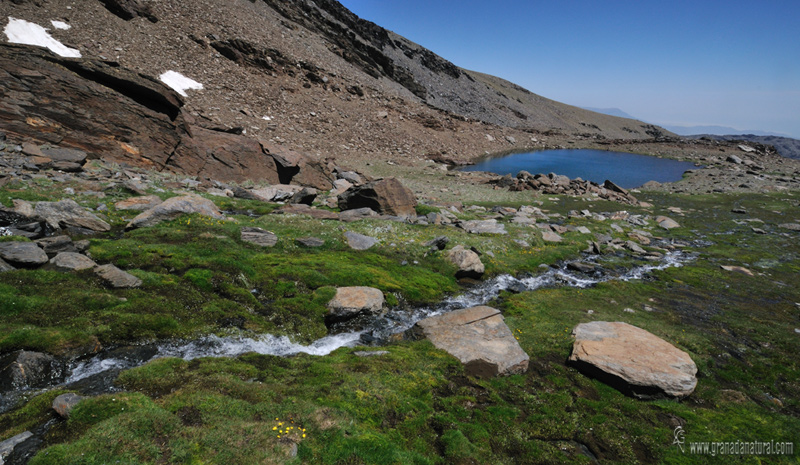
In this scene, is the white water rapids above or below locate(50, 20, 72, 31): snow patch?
below

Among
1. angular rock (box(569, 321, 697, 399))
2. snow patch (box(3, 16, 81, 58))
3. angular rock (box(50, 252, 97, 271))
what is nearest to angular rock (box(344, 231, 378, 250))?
angular rock (box(50, 252, 97, 271))

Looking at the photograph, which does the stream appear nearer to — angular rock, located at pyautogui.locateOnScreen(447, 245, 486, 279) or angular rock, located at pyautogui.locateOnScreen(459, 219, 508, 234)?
angular rock, located at pyautogui.locateOnScreen(447, 245, 486, 279)

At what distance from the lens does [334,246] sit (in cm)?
2362

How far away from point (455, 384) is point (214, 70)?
2691 inches

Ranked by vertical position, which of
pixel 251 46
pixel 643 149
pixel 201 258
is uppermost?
pixel 251 46

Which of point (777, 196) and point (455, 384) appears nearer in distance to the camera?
point (455, 384)

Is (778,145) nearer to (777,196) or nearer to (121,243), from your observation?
(777,196)

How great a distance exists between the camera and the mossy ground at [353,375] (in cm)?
840

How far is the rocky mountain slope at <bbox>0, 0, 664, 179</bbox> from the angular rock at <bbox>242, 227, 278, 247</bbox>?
17172 mm

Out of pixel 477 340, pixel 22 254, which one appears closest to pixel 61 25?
pixel 22 254

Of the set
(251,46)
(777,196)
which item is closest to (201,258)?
(251,46)

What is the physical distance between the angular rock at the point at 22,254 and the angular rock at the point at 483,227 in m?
26.0

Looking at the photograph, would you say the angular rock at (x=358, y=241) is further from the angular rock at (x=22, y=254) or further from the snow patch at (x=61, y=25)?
the snow patch at (x=61, y=25)

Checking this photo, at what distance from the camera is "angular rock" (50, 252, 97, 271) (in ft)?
47.4
